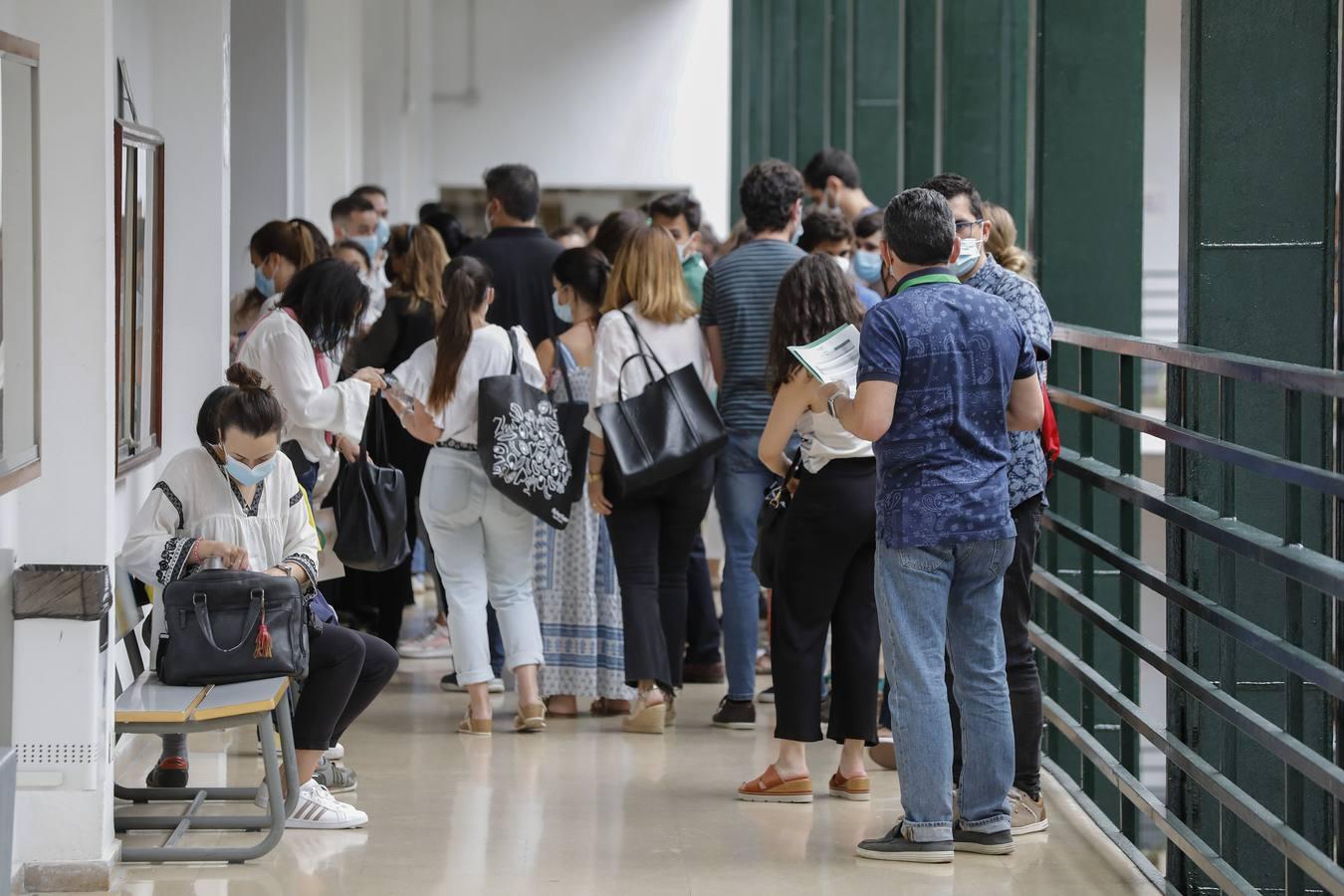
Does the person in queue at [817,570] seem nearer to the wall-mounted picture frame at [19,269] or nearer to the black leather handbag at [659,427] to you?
the black leather handbag at [659,427]

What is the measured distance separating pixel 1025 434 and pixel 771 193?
1.50 metres

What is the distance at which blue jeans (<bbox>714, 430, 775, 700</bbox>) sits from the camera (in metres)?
5.25

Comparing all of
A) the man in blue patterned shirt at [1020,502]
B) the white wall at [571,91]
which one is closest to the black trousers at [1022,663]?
the man in blue patterned shirt at [1020,502]

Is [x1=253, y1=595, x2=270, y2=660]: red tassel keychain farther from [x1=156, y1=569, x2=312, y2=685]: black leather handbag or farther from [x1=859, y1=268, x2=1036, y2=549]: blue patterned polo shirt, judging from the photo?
[x1=859, y1=268, x2=1036, y2=549]: blue patterned polo shirt

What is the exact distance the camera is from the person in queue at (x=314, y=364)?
4.91 meters

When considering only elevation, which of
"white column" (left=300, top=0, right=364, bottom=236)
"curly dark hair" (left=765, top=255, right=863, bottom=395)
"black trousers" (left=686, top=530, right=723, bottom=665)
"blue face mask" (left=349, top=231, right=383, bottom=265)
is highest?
"white column" (left=300, top=0, right=364, bottom=236)

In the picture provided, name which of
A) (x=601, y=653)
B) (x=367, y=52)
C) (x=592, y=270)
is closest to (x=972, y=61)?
(x=592, y=270)

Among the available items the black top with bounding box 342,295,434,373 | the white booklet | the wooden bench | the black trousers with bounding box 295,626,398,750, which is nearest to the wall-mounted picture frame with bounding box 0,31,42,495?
the wooden bench

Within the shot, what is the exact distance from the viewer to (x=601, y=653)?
5.48m

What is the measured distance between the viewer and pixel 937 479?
3.62m

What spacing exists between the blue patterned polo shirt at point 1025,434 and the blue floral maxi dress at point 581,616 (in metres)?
1.76

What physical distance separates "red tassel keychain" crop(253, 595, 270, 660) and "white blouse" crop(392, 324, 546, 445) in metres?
1.45

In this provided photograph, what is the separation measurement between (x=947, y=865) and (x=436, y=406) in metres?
2.07

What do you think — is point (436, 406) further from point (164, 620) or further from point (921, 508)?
point (921, 508)
